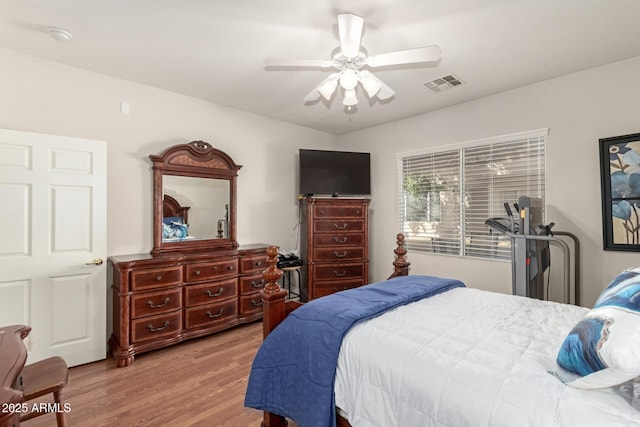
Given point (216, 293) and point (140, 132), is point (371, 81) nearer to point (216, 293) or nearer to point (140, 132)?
point (140, 132)

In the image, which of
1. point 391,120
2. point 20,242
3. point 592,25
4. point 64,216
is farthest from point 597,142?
point 20,242

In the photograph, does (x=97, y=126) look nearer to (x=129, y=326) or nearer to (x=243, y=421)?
(x=129, y=326)

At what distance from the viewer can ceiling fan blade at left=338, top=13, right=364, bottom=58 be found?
1.84m

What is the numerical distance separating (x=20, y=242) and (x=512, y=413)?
341 centimetres

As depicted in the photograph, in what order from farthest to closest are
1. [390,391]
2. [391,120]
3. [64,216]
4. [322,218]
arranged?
1. [391,120]
2. [322,218]
3. [64,216]
4. [390,391]

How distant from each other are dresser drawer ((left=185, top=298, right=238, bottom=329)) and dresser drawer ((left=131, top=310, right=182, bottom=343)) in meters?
0.11

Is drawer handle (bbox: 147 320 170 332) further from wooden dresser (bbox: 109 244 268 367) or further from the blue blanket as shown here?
the blue blanket

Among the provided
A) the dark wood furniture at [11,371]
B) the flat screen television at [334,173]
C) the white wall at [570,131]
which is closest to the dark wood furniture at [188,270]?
the flat screen television at [334,173]

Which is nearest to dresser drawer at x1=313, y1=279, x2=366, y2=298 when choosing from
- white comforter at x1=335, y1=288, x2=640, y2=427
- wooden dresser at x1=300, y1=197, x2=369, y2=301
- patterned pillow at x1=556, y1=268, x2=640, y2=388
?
wooden dresser at x1=300, y1=197, x2=369, y2=301

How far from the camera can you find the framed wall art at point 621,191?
2.56 meters

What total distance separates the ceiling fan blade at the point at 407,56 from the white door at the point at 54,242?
257 cm

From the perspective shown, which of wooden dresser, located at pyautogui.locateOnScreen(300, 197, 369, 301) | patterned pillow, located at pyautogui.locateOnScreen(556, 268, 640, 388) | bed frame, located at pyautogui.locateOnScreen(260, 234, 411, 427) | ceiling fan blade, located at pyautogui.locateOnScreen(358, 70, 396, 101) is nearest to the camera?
patterned pillow, located at pyautogui.locateOnScreen(556, 268, 640, 388)

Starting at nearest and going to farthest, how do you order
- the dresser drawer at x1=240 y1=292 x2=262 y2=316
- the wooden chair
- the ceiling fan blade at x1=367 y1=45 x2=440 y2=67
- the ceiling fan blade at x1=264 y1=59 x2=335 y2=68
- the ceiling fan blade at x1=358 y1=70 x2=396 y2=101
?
1. the wooden chair
2. the ceiling fan blade at x1=367 y1=45 x2=440 y2=67
3. the ceiling fan blade at x1=264 y1=59 x2=335 y2=68
4. the ceiling fan blade at x1=358 y1=70 x2=396 y2=101
5. the dresser drawer at x1=240 y1=292 x2=262 y2=316

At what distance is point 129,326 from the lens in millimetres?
2740
